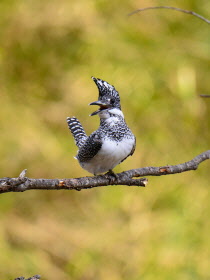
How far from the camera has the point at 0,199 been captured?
4527 millimetres

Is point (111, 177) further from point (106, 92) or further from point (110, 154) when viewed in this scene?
point (106, 92)

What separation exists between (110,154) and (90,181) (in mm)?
438

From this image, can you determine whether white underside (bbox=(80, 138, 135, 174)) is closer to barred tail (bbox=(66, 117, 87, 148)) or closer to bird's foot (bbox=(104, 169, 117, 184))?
bird's foot (bbox=(104, 169, 117, 184))

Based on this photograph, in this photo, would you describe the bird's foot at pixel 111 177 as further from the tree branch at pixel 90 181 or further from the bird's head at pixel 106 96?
the bird's head at pixel 106 96

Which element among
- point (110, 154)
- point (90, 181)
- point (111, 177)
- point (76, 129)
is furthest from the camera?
point (76, 129)

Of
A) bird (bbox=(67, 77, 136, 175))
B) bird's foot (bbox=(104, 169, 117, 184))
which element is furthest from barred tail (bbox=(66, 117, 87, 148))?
bird's foot (bbox=(104, 169, 117, 184))

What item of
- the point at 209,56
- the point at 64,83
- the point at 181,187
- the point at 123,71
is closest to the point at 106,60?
the point at 123,71

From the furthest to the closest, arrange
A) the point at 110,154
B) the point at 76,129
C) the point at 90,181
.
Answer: the point at 76,129 → the point at 110,154 → the point at 90,181

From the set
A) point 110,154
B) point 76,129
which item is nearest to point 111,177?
point 110,154

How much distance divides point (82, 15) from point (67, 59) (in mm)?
388

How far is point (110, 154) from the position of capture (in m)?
2.35

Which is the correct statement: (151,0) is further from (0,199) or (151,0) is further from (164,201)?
(0,199)

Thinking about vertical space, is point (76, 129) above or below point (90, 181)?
above

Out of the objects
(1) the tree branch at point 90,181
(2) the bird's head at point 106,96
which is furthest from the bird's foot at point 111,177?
(2) the bird's head at point 106,96
